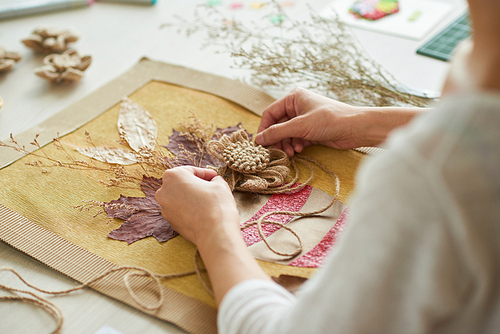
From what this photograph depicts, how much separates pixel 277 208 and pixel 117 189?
1.12ft

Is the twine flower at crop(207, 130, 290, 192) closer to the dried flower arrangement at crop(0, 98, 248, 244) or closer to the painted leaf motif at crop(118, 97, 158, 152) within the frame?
the dried flower arrangement at crop(0, 98, 248, 244)

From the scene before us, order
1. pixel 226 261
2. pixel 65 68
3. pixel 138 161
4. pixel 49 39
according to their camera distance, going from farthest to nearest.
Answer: pixel 49 39 < pixel 65 68 < pixel 138 161 < pixel 226 261

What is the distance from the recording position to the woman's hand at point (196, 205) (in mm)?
640

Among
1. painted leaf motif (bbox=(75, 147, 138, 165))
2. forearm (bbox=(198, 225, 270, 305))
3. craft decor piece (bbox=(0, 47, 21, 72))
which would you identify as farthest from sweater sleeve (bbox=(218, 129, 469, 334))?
craft decor piece (bbox=(0, 47, 21, 72))

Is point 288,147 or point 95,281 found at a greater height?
point 288,147

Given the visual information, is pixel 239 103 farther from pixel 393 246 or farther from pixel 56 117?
pixel 393 246

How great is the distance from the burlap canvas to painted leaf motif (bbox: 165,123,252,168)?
29 mm

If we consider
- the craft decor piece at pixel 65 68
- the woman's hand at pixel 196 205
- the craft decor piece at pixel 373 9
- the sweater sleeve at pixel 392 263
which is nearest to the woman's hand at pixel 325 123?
the woman's hand at pixel 196 205

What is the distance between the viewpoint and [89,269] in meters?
0.69

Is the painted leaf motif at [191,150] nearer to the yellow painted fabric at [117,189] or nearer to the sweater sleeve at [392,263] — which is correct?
the yellow painted fabric at [117,189]

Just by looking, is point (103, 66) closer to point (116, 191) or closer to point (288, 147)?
point (116, 191)

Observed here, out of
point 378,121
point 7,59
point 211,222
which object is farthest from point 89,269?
point 7,59

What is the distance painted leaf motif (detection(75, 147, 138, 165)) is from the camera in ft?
2.96

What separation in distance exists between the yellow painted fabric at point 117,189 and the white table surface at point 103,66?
0.26 feet
